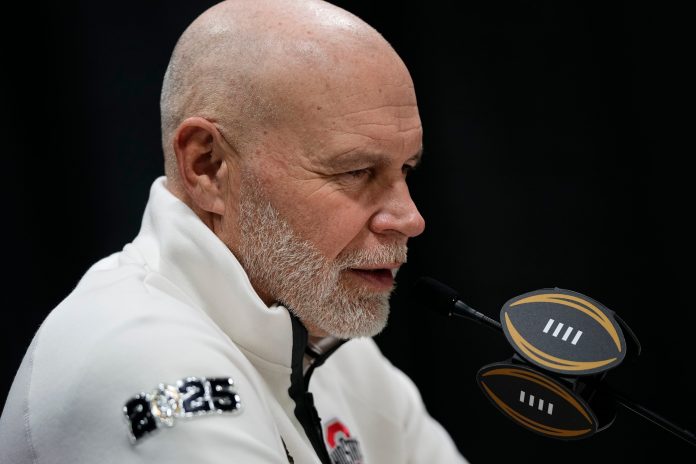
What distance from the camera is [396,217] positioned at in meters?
1.32

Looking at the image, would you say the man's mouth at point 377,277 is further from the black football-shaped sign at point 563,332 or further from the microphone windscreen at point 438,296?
the black football-shaped sign at point 563,332

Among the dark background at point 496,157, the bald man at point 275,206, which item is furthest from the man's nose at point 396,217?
the dark background at point 496,157

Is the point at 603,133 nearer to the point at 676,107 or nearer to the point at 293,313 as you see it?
the point at 676,107

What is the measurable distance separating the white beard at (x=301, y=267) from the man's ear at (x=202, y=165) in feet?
0.14

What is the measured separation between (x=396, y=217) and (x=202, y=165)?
31 cm

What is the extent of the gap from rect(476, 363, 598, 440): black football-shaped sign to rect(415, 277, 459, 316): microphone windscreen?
0.12 meters

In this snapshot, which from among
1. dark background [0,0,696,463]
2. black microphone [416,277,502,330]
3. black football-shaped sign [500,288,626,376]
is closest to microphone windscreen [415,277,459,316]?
black microphone [416,277,502,330]

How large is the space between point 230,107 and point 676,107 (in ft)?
3.39

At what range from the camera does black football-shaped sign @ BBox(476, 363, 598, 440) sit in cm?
103

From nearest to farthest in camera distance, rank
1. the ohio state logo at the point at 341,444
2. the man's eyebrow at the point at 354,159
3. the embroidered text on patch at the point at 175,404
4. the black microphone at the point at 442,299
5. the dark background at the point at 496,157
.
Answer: the embroidered text on patch at the point at 175,404 < the black microphone at the point at 442,299 < the man's eyebrow at the point at 354,159 < the ohio state logo at the point at 341,444 < the dark background at the point at 496,157

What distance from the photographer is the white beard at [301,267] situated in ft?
4.32

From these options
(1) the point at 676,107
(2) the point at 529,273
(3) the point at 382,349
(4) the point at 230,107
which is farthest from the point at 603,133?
(4) the point at 230,107

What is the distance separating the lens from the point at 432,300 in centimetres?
122

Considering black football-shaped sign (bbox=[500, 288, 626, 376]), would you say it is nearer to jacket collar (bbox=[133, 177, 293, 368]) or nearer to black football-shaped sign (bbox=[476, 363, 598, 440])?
black football-shaped sign (bbox=[476, 363, 598, 440])
